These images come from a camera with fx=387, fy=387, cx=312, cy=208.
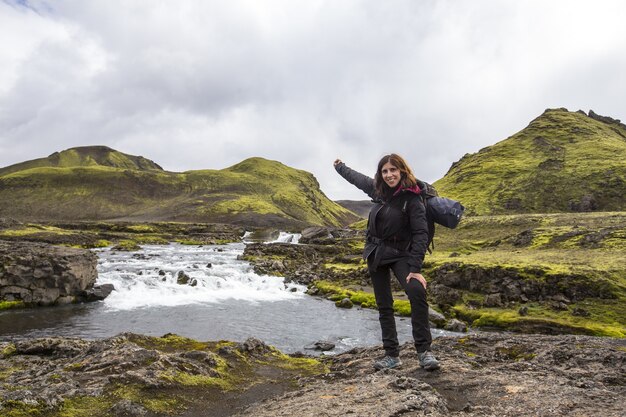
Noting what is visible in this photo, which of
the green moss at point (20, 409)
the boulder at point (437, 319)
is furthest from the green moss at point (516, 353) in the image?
the boulder at point (437, 319)

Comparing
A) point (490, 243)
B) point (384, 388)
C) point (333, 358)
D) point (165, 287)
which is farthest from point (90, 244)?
point (384, 388)

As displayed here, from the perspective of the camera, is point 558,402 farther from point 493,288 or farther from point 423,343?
point 493,288

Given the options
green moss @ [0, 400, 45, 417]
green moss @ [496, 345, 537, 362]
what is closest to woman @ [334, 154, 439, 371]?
green moss @ [496, 345, 537, 362]

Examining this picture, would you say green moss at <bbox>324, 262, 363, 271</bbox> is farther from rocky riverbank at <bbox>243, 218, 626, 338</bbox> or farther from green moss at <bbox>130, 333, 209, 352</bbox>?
green moss at <bbox>130, 333, 209, 352</bbox>

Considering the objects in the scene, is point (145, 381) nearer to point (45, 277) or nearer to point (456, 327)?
point (456, 327)

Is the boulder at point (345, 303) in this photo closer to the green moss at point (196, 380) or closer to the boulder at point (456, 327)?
the boulder at point (456, 327)

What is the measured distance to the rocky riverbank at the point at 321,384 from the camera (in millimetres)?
6273

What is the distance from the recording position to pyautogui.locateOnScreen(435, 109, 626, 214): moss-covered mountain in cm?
10725

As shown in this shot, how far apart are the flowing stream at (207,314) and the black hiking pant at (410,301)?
13.9 metres

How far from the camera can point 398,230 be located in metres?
7.88

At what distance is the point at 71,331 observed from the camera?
26.4m

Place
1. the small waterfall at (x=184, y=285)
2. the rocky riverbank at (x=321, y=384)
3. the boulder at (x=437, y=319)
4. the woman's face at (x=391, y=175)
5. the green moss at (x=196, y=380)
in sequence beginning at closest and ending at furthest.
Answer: the rocky riverbank at (x=321, y=384) → the woman's face at (x=391, y=175) → the green moss at (x=196, y=380) → the boulder at (x=437, y=319) → the small waterfall at (x=184, y=285)

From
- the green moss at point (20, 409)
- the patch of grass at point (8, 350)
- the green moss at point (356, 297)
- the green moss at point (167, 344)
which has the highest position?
the green moss at point (20, 409)

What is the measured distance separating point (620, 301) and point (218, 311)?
31502 mm
